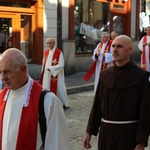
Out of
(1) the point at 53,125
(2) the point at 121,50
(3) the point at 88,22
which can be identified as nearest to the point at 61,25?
(3) the point at 88,22

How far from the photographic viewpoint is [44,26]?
48.5 feet

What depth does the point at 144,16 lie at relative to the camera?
2164 centimetres

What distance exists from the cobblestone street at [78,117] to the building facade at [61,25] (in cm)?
320

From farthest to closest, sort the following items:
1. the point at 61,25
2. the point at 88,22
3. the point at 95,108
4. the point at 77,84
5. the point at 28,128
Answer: the point at 88,22, the point at 61,25, the point at 77,84, the point at 95,108, the point at 28,128

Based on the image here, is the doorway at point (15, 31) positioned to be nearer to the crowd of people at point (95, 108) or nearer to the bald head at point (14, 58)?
the crowd of people at point (95, 108)

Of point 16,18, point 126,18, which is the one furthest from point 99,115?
point 126,18

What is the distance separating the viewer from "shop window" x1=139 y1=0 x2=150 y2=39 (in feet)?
70.3

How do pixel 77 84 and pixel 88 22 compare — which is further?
pixel 88 22

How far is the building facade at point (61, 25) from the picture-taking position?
1399 cm

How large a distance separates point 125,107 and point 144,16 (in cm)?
1843

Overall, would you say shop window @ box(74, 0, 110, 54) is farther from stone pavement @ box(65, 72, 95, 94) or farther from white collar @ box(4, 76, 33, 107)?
white collar @ box(4, 76, 33, 107)

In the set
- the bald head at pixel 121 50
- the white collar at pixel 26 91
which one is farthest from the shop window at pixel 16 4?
the white collar at pixel 26 91

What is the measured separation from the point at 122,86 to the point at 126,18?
16839mm

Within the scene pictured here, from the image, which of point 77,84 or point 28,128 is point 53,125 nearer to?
point 28,128
